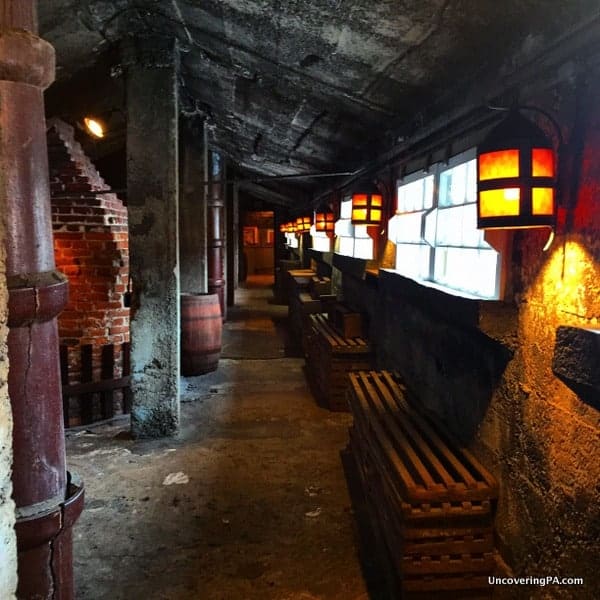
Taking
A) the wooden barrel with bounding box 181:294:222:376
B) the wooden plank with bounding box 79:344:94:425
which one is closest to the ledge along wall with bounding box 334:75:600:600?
the wooden plank with bounding box 79:344:94:425

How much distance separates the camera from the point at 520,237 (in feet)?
9.01

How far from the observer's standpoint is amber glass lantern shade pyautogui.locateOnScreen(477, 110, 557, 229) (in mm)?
2283

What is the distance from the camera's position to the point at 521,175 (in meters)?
2.28

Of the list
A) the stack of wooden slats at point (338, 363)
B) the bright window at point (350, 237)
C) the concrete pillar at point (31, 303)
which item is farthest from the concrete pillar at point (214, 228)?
the concrete pillar at point (31, 303)

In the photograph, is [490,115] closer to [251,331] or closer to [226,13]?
[226,13]

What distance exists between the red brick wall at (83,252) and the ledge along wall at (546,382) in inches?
154

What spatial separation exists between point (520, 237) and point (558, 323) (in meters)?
0.57

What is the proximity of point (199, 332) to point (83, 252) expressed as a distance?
208 cm

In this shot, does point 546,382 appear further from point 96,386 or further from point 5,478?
point 96,386

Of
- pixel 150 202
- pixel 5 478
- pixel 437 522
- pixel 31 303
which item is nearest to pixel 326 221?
pixel 150 202

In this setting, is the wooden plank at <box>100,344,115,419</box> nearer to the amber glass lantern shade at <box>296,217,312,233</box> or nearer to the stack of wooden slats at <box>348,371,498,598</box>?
the stack of wooden slats at <box>348,371,498,598</box>

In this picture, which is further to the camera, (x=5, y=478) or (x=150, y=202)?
(x=150, y=202)

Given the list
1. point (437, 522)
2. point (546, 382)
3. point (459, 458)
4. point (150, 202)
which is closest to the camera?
point (546, 382)

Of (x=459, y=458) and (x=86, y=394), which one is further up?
(x=459, y=458)
